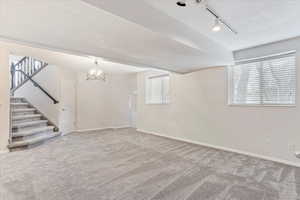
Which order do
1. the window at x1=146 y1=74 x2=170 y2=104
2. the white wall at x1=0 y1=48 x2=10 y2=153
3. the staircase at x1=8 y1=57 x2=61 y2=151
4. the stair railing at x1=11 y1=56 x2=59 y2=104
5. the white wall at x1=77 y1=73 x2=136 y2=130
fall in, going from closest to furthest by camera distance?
1. the white wall at x1=0 y1=48 x2=10 y2=153
2. the staircase at x1=8 y1=57 x2=61 y2=151
3. the window at x1=146 y1=74 x2=170 y2=104
4. the stair railing at x1=11 y1=56 x2=59 y2=104
5. the white wall at x1=77 y1=73 x2=136 y2=130

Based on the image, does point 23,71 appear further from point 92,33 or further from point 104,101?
point 92,33

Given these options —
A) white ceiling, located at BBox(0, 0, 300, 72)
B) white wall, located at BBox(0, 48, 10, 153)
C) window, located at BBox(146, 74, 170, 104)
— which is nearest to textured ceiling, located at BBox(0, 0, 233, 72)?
white ceiling, located at BBox(0, 0, 300, 72)

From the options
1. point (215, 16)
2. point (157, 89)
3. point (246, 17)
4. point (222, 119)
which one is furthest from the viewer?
point (157, 89)

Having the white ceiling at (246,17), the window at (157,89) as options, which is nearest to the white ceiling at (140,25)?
the white ceiling at (246,17)

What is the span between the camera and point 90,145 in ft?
15.8

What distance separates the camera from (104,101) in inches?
315

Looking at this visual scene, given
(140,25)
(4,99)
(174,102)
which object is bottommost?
(174,102)

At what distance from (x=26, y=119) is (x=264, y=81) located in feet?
23.7

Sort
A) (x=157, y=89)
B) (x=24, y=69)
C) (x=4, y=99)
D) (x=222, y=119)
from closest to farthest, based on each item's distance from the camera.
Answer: (x=4, y=99) < (x=222, y=119) < (x=157, y=89) < (x=24, y=69)

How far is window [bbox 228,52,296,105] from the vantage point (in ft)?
11.4

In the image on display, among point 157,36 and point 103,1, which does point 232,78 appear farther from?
point 103,1

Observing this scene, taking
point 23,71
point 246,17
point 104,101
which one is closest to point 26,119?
point 23,71

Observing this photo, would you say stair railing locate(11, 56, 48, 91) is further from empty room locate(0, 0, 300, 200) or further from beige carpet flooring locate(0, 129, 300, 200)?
beige carpet flooring locate(0, 129, 300, 200)

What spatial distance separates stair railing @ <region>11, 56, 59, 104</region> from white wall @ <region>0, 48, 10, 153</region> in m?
2.21
